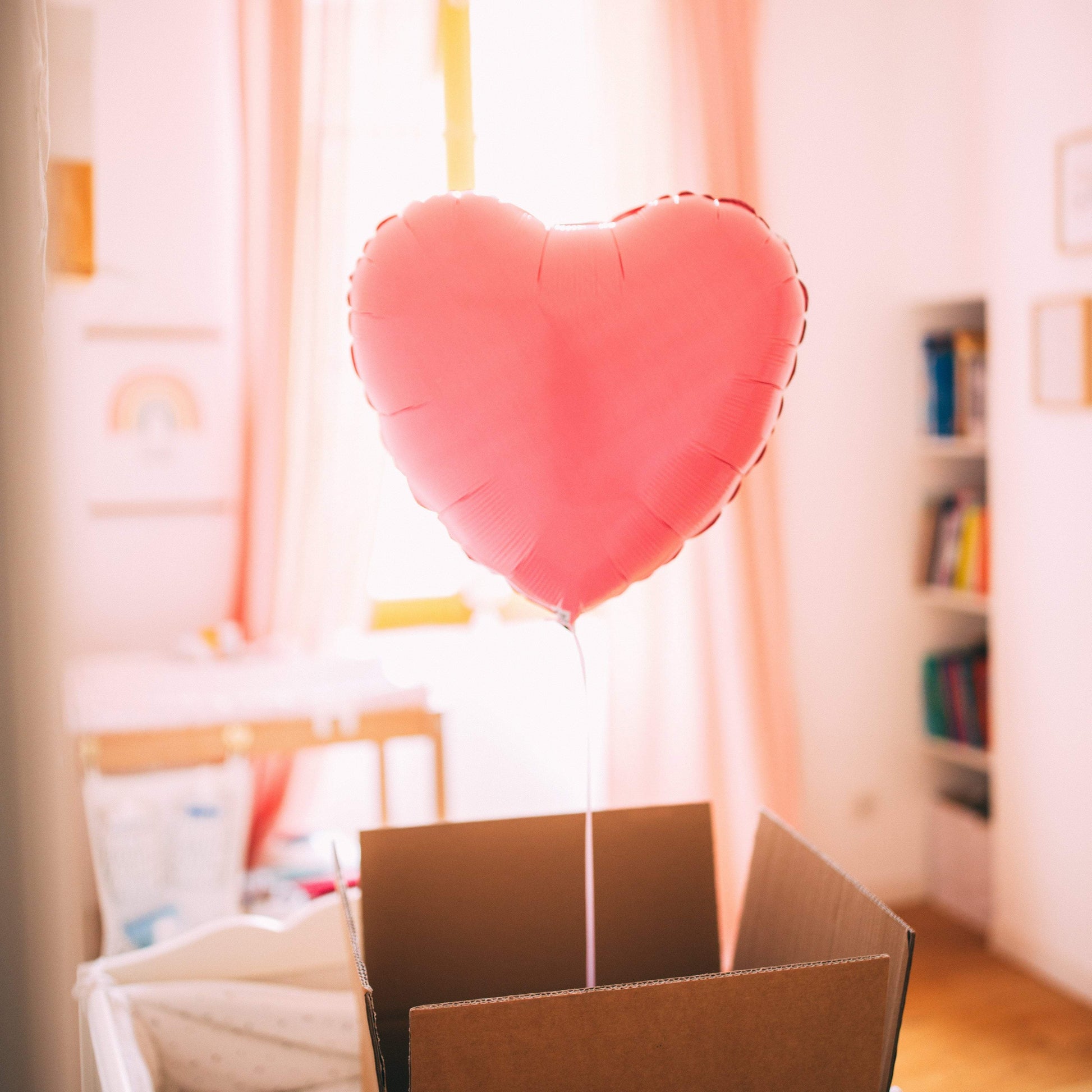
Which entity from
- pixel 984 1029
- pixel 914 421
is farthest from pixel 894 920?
pixel 914 421

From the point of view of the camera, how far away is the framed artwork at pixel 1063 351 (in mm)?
2352

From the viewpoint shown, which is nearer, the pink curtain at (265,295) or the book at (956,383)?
the pink curtain at (265,295)

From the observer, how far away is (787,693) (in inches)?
107

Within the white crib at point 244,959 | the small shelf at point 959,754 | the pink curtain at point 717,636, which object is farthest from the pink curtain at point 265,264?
the small shelf at point 959,754

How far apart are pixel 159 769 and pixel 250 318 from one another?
106cm

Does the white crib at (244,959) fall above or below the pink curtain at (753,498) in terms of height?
below

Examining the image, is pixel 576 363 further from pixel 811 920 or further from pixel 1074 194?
pixel 1074 194

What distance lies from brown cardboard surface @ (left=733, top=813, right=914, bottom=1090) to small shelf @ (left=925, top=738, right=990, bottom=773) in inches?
78.5

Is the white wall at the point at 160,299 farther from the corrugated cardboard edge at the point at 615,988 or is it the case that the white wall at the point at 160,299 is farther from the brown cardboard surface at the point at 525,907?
the corrugated cardboard edge at the point at 615,988

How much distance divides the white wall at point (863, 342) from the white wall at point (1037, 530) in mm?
188

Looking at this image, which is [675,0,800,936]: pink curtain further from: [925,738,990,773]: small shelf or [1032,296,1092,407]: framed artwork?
[1032,296,1092,407]: framed artwork

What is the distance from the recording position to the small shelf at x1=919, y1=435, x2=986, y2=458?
9.12ft

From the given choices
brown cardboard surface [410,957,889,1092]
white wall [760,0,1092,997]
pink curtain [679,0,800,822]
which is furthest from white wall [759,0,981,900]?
brown cardboard surface [410,957,889,1092]

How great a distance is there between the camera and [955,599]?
9.41ft
